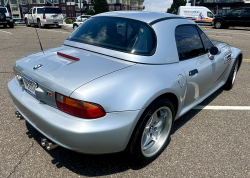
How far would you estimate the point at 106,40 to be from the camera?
264cm

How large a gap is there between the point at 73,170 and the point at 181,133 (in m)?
1.53

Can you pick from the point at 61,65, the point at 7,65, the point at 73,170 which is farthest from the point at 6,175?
the point at 7,65

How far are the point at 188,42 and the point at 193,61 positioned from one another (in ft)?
0.99

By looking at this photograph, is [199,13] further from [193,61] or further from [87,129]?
[87,129]

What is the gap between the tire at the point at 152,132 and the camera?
6.64ft

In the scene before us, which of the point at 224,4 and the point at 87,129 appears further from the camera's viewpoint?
the point at 224,4

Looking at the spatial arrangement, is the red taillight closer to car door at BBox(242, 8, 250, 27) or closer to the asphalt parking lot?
the asphalt parking lot

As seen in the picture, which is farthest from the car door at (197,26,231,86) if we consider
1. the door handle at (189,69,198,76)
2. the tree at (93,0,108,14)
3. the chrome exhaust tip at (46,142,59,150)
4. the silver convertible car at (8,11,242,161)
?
the tree at (93,0,108,14)

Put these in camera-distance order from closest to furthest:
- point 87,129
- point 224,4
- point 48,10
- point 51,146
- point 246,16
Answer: point 87,129 < point 51,146 < point 246,16 < point 48,10 < point 224,4

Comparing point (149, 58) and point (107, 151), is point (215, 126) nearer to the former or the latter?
point (149, 58)

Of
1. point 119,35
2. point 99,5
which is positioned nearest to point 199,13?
point 119,35

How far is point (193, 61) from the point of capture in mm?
2746

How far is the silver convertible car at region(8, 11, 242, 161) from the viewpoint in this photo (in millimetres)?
1806

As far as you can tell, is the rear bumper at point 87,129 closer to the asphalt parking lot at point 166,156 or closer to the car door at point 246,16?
the asphalt parking lot at point 166,156
